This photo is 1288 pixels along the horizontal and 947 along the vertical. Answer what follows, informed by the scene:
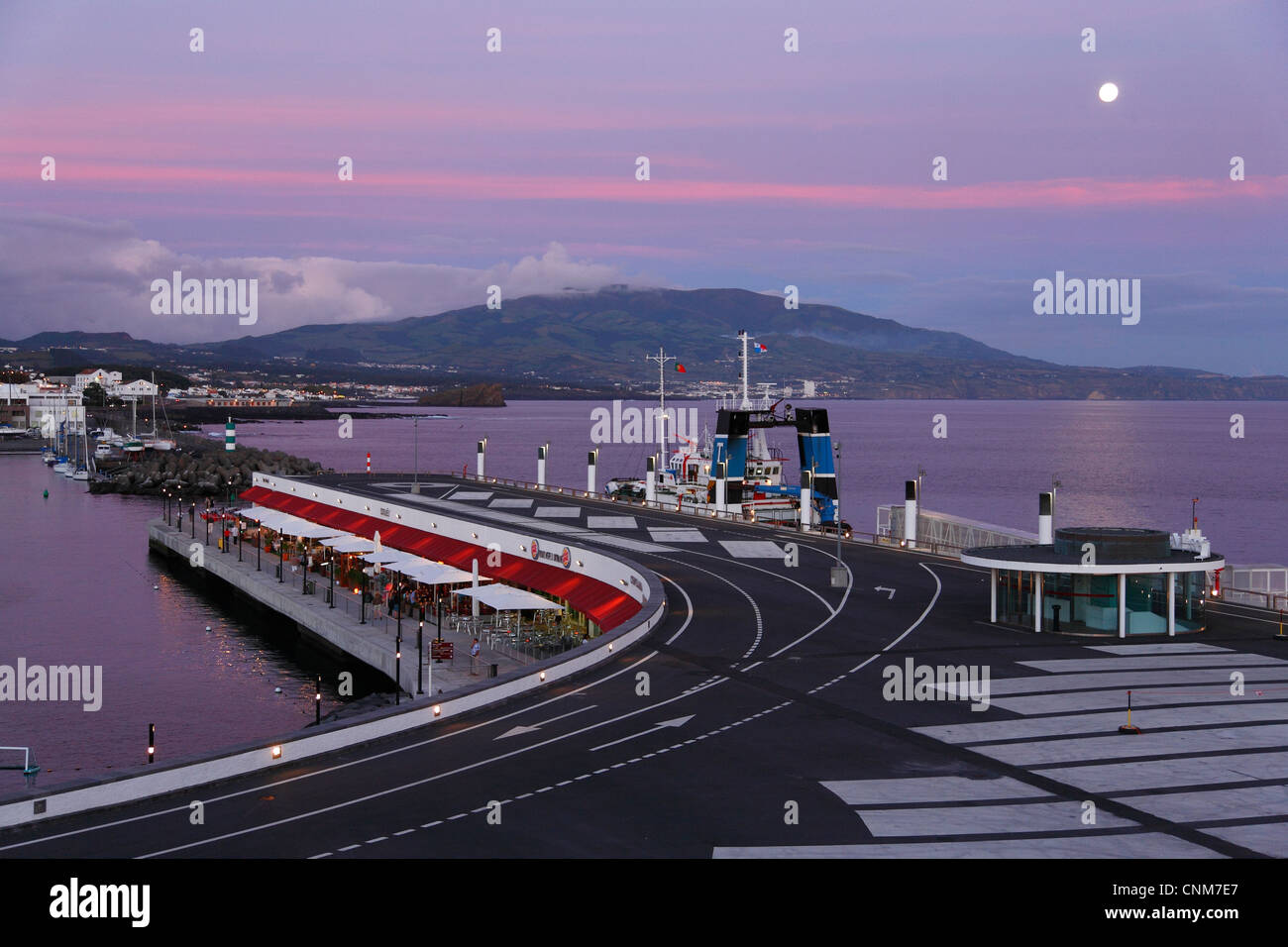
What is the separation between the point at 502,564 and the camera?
2026 inches

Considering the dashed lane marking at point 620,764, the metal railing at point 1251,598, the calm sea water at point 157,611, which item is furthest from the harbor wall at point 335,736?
the metal railing at point 1251,598

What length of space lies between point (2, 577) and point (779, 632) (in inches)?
2583

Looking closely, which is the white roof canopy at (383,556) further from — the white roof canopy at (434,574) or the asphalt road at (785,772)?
the asphalt road at (785,772)

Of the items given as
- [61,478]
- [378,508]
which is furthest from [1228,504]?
[61,478]

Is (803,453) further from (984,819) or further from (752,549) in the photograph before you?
(984,819)

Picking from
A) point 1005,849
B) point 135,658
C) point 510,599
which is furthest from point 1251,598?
point 135,658

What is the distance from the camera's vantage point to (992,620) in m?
38.2

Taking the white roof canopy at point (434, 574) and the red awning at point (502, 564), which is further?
the white roof canopy at point (434, 574)

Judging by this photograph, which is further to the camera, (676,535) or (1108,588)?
(676,535)

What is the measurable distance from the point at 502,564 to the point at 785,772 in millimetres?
29986

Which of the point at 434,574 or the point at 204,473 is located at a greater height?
the point at 204,473

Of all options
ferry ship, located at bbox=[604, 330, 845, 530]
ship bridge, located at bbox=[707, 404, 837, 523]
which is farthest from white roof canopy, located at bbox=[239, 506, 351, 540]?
ship bridge, located at bbox=[707, 404, 837, 523]

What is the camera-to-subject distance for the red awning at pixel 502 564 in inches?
1660

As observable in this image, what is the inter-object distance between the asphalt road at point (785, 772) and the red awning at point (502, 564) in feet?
21.1
